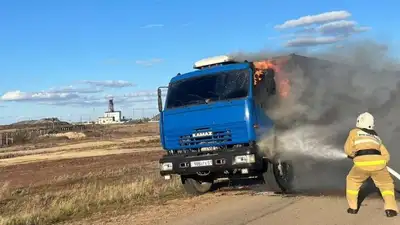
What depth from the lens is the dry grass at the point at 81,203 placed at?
10.2 metres

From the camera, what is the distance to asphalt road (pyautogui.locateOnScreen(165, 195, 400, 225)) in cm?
796

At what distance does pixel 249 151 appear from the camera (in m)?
10.3

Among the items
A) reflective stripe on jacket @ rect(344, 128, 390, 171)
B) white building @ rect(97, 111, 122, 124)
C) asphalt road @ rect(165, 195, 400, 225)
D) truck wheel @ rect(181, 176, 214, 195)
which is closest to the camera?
asphalt road @ rect(165, 195, 400, 225)

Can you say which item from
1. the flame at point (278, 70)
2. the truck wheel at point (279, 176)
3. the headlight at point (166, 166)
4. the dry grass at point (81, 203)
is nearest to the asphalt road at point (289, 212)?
the truck wheel at point (279, 176)

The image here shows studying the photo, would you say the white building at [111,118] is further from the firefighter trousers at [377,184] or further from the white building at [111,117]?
the firefighter trousers at [377,184]

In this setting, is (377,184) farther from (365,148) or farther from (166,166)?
(166,166)

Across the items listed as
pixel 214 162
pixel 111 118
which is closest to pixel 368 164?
pixel 214 162

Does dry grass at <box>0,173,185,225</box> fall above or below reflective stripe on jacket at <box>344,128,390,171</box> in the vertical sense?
below

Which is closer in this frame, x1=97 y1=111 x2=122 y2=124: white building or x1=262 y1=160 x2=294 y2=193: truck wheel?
x1=262 y1=160 x2=294 y2=193: truck wheel

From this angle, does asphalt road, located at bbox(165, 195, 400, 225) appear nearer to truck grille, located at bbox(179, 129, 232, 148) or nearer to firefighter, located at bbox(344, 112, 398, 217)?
firefighter, located at bbox(344, 112, 398, 217)

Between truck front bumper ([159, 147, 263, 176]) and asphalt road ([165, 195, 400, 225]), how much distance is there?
722 millimetres

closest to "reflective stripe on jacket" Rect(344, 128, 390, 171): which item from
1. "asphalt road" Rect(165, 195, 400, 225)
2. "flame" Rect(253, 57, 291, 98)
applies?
"asphalt road" Rect(165, 195, 400, 225)

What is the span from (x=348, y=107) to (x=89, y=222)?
651 centimetres

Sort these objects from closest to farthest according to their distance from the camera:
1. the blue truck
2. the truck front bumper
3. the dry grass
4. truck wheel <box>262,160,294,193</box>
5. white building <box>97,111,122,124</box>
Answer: the dry grass → the truck front bumper → the blue truck → truck wheel <box>262,160,294,193</box> → white building <box>97,111,122,124</box>
